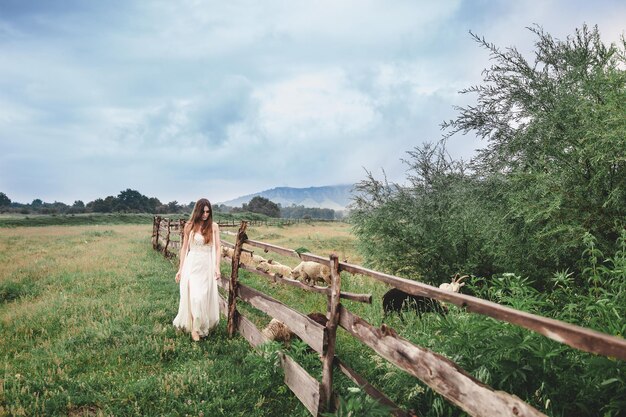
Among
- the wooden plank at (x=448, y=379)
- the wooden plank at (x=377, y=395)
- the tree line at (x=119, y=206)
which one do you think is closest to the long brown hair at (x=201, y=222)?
the wooden plank at (x=377, y=395)

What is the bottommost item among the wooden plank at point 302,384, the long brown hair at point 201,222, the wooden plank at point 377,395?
the wooden plank at point 302,384

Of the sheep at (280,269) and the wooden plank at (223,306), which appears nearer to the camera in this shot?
the wooden plank at (223,306)

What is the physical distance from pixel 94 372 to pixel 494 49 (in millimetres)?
11220

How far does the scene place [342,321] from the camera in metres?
3.98

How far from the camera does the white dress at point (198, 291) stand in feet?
21.8

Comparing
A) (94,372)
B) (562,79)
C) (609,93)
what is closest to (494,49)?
(562,79)

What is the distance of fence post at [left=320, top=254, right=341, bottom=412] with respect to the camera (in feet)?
12.8

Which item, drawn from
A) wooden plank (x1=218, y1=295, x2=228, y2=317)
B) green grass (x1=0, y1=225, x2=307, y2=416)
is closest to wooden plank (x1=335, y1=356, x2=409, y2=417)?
green grass (x1=0, y1=225, x2=307, y2=416)

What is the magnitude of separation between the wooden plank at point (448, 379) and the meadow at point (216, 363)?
472mm

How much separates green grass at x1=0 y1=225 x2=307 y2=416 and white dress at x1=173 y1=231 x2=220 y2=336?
0.82ft

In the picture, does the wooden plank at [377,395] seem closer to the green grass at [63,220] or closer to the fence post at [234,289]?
the fence post at [234,289]

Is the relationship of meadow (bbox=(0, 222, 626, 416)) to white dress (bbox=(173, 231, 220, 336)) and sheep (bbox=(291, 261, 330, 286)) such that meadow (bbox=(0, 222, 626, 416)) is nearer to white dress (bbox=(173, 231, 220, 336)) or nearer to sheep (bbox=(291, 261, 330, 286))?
white dress (bbox=(173, 231, 220, 336))

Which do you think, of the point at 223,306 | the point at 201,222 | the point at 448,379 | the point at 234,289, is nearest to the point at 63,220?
the point at 223,306

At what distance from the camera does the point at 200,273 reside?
6.98 meters
